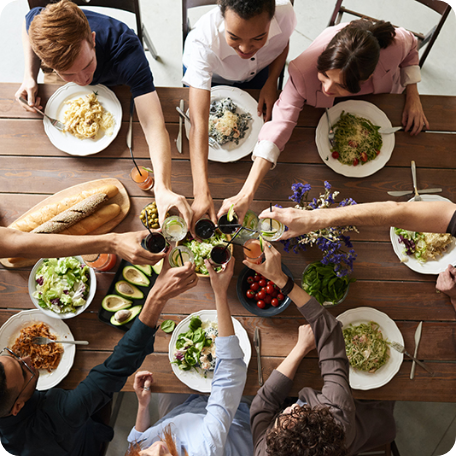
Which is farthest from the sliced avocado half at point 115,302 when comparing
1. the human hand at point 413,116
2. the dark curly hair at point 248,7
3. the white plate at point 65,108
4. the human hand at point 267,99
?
the human hand at point 413,116

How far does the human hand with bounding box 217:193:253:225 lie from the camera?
5.97ft

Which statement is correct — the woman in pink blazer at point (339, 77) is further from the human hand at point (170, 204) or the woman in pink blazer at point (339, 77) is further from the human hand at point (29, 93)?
the human hand at point (29, 93)

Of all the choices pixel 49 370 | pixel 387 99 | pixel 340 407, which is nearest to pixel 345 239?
pixel 340 407

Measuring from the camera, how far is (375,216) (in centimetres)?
179

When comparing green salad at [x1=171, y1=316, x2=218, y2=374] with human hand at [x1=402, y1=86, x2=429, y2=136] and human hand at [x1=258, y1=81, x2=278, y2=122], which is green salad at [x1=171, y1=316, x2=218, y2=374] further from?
human hand at [x1=402, y1=86, x2=429, y2=136]

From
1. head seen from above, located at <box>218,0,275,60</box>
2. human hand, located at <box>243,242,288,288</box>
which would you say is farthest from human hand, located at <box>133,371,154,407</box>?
head seen from above, located at <box>218,0,275,60</box>

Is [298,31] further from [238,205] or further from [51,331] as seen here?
[51,331]

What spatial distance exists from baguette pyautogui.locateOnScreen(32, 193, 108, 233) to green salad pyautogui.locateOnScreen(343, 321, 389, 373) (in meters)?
1.56

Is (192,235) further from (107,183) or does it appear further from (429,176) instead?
(429,176)

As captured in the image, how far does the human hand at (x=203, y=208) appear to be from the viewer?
6.22 feet

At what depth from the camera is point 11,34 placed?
12.1ft

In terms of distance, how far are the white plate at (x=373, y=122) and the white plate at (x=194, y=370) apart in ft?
3.54

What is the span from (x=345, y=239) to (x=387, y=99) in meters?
1.00

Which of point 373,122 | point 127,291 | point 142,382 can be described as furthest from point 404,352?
point 127,291
